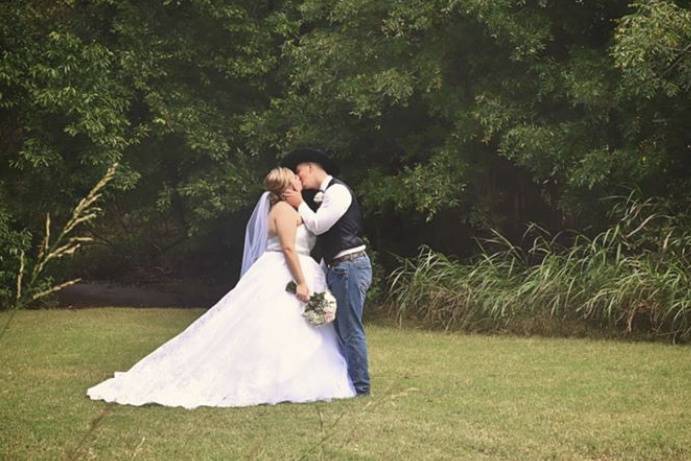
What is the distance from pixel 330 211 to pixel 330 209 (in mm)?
18

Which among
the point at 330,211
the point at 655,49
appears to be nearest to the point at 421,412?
the point at 330,211

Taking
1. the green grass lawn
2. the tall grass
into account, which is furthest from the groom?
the tall grass

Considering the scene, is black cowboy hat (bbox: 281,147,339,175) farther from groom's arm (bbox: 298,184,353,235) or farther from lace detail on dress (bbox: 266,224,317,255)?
lace detail on dress (bbox: 266,224,317,255)

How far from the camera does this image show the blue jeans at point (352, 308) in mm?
8438

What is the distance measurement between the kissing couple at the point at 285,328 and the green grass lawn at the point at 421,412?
22 centimetres

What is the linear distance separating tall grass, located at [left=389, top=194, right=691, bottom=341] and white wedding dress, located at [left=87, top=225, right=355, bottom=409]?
5264 millimetres

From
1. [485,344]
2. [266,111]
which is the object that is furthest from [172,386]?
[266,111]

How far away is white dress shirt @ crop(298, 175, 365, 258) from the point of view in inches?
328

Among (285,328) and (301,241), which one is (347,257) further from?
(285,328)

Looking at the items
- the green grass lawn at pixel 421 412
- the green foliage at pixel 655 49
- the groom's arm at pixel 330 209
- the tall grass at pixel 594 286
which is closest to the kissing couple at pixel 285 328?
the groom's arm at pixel 330 209

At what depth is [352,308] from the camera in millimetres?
8453

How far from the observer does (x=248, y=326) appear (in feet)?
28.0

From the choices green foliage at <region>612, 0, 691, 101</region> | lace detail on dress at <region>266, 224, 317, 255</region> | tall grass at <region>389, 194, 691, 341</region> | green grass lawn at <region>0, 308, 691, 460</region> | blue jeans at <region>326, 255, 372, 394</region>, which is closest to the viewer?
green grass lawn at <region>0, 308, 691, 460</region>

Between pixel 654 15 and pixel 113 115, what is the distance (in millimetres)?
8661
